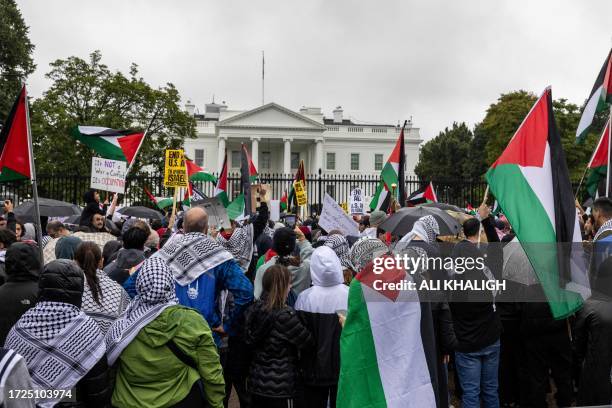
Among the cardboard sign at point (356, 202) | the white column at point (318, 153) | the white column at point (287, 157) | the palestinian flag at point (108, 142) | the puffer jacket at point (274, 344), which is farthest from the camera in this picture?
the white column at point (318, 153)

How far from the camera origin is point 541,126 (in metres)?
4.52

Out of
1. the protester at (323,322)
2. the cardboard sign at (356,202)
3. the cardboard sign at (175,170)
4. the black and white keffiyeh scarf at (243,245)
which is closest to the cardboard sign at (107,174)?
the cardboard sign at (175,170)

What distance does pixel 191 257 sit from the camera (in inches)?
172

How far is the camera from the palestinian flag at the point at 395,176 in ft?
31.0

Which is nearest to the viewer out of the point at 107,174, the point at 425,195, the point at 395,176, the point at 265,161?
the point at 107,174

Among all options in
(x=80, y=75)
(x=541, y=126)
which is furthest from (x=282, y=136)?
(x=541, y=126)

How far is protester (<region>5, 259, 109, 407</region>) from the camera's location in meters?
3.07

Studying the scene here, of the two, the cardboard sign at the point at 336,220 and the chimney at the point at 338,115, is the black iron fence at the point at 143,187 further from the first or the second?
the chimney at the point at 338,115

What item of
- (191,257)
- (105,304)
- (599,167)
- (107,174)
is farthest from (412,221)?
(107,174)

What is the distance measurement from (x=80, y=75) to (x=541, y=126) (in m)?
29.4

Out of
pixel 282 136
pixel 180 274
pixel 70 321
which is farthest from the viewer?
pixel 282 136

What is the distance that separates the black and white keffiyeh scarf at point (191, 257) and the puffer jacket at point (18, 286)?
2.76 ft

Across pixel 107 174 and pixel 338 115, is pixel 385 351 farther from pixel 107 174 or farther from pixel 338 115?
pixel 338 115

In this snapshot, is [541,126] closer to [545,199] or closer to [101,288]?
[545,199]
